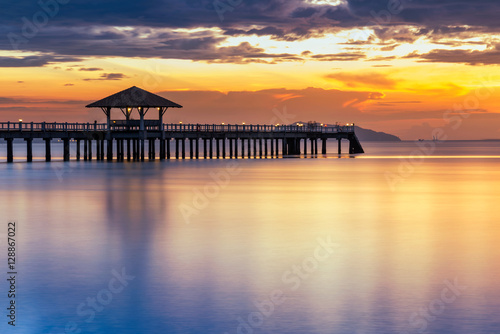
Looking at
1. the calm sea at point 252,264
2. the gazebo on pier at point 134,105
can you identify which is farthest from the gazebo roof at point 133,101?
the calm sea at point 252,264

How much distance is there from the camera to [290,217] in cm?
2269

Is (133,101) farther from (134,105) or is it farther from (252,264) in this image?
(252,264)

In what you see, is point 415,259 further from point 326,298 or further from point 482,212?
point 482,212

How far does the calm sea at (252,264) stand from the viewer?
1010 centimetres

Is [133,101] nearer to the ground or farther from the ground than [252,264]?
farther from the ground

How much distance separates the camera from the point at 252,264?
1416 centimetres

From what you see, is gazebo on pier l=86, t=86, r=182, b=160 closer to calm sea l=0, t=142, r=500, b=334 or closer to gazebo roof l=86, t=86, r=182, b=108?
gazebo roof l=86, t=86, r=182, b=108

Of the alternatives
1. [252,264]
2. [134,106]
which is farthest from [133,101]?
[252,264]

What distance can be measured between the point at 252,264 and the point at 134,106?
49.9 meters

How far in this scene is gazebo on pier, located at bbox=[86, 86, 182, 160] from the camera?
62.5m

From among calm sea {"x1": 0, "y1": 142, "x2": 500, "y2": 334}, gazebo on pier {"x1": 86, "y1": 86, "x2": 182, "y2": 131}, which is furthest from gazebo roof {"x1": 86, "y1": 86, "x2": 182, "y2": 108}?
calm sea {"x1": 0, "y1": 142, "x2": 500, "y2": 334}

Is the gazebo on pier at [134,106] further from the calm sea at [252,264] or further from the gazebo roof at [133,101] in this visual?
the calm sea at [252,264]

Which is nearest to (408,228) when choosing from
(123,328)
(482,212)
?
(482,212)

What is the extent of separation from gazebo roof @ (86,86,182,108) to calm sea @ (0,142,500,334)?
1312 inches
